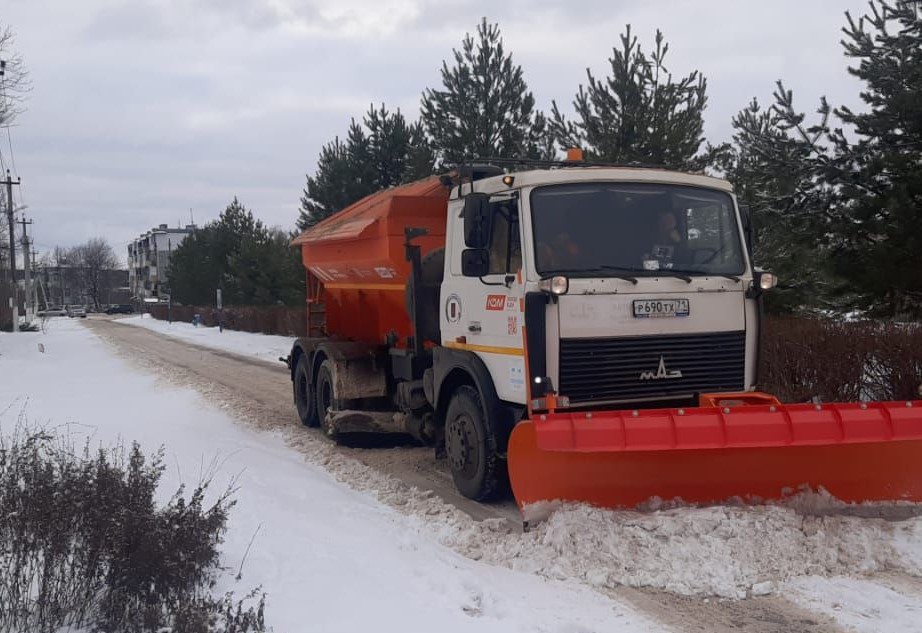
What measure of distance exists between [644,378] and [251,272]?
106 ft

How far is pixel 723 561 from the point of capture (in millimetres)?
4918

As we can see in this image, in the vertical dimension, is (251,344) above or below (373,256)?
below

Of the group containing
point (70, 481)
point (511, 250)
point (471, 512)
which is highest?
point (511, 250)

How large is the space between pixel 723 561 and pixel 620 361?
1.57 metres

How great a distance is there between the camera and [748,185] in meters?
14.2

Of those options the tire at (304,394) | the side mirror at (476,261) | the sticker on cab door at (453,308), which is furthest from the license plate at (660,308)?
the tire at (304,394)

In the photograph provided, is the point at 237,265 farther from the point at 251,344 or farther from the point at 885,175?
the point at 885,175

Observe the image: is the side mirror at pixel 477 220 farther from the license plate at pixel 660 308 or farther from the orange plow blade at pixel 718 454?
A: the orange plow blade at pixel 718 454

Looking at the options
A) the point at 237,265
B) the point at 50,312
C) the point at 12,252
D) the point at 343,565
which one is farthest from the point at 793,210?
the point at 50,312

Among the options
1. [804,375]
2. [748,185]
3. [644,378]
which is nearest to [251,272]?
[748,185]

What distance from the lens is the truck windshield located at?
5943 millimetres

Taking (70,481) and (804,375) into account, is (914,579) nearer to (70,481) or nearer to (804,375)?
(70,481)

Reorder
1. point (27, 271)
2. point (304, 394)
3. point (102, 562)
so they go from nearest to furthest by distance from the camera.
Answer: point (102, 562), point (304, 394), point (27, 271)

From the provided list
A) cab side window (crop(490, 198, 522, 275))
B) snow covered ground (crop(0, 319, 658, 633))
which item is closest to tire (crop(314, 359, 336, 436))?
snow covered ground (crop(0, 319, 658, 633))
